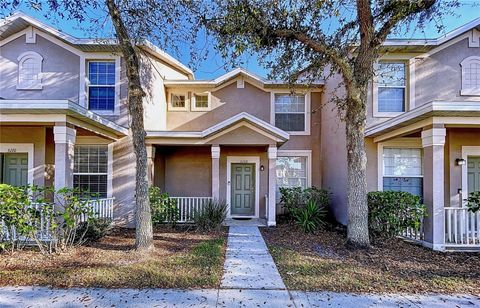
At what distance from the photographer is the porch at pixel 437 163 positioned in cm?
661

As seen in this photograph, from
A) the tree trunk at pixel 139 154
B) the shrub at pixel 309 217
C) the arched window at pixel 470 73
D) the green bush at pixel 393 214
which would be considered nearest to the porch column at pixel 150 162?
the tree trunk at pixel 139 154

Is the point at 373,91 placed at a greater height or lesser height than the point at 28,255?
greater

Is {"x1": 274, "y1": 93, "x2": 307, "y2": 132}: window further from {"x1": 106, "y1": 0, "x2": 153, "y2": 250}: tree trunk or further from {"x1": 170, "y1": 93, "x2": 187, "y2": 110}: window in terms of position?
{"x1": 106, "y1": 0, "x2": 153, "y2": 250}: tree trunk

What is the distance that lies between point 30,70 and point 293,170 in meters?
9.85

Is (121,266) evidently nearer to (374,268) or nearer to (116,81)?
(374,268)

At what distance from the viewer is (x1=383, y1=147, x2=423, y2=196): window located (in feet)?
30.1

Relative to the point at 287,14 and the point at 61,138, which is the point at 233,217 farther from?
the point at 287,14

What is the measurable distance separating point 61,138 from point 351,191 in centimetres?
687

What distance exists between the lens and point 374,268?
17.5ft

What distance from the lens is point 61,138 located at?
672 centimetres

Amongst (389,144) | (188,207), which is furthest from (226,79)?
(389,144)

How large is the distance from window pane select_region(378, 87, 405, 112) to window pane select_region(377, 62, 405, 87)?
7.6 inches

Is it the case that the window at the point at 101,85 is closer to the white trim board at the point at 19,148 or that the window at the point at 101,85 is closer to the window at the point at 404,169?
the white trim board at the point at 19,148

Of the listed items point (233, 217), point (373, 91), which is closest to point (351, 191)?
point (373, 91)
